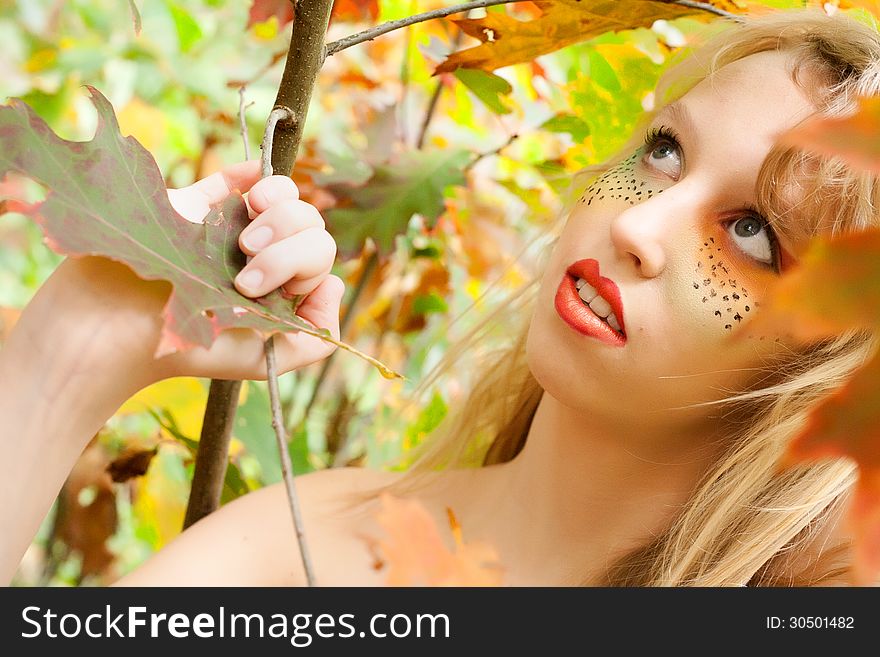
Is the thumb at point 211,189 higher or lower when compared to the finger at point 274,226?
higher

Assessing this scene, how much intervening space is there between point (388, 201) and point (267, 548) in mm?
463

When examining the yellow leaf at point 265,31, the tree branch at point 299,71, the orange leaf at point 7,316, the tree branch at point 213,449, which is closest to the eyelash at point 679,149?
the tree branch at point 299,71

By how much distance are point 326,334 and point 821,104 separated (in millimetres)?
492

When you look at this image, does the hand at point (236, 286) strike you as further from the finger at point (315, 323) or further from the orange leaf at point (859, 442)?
the orange leaf at point (859, 442)

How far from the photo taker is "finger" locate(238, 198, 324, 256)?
24.0 inches

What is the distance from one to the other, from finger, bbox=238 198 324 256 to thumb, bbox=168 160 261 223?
0.11 m

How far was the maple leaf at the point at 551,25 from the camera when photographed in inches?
32.4

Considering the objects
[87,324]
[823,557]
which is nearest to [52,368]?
[87,324]

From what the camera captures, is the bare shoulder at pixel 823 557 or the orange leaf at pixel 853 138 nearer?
the orange leaf at pixel 853 138

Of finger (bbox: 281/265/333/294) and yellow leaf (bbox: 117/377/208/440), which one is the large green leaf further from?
yellow leaf (bbox: 117/377/208/440)

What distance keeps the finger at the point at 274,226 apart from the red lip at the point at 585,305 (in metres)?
0.26

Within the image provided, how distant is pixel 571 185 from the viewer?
43.8 inches
